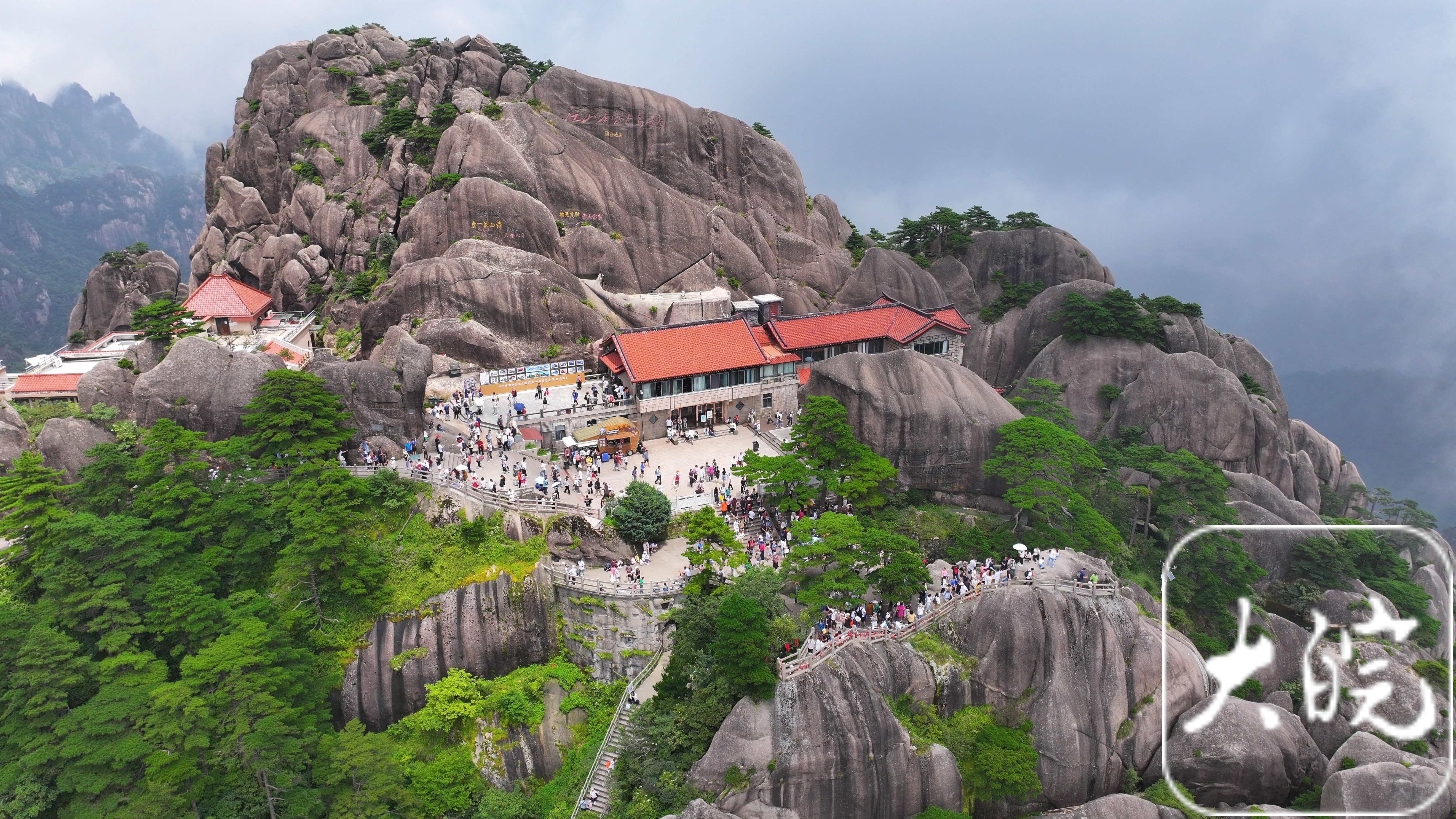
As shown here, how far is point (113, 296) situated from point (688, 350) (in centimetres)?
4861

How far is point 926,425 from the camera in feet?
141

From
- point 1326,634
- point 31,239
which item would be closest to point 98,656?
point 1326,634

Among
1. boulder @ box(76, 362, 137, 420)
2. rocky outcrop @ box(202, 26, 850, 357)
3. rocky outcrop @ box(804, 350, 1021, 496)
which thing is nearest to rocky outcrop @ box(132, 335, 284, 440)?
boulder @ box(76, 362, 137, 420)

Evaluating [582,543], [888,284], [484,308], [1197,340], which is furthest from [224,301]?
[1197,340]

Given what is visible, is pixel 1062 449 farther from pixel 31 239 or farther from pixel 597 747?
pixel 31 239

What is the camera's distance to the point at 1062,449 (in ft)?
133

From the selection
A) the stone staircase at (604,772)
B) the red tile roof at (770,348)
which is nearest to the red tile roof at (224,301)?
the red tile roof at (770,348)

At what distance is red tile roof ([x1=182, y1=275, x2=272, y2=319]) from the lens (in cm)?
5475

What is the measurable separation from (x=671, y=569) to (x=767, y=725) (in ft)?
29.8

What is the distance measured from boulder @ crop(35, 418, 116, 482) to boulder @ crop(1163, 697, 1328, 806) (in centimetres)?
4762

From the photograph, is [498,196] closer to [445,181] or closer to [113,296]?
[445,181]

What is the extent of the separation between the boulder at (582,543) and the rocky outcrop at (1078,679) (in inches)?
581

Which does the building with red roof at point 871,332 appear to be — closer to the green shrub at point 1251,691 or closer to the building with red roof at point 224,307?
the green shrub at point 1251,691

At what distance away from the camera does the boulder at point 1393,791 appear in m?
27.3
